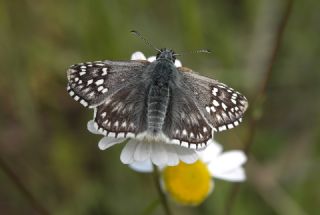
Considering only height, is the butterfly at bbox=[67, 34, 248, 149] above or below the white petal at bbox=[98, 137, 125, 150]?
above

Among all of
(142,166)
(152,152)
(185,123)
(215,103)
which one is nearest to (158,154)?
(152,152)

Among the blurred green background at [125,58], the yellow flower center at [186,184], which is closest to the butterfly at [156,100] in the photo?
the yellow flower center at [186,184]

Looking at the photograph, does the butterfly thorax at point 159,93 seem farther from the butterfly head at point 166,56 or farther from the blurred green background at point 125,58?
the blurred green background at point 125,58

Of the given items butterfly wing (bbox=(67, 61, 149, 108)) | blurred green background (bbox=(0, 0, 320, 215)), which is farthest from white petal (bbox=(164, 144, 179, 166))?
blurred green background (bbox=(0, 0, 320, 215))

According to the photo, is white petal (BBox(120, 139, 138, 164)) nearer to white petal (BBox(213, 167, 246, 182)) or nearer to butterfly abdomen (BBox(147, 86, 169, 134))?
butterfly abdomen (BBox(147, 86, 169, 134))

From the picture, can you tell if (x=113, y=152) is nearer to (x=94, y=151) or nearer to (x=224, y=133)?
(x=94, y=151)
